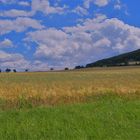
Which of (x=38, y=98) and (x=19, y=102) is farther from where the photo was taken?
(x=38, y=98)

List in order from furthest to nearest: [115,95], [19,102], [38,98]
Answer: [115,95] → [38,98] → [19,102]

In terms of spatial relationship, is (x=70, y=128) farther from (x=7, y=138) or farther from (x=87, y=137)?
(x=7, y=138)

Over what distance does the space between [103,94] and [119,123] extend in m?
12.5

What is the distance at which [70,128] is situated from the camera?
47.3ft

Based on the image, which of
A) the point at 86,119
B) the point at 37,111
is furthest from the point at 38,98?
the point at 86,119

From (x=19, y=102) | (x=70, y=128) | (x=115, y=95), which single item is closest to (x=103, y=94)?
(x=115, y=95)

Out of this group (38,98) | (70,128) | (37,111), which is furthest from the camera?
(38,98)

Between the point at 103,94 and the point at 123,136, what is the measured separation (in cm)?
1425

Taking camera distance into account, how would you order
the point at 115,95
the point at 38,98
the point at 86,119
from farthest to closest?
the point at 115,95 → the point at 38,98 → the point at 86,119

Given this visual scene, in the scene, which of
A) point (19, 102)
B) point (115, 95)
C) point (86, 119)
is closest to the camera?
point (86, 119)

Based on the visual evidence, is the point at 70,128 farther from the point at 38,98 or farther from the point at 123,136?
the point at 38,98

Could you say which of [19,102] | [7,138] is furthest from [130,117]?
[19,102]

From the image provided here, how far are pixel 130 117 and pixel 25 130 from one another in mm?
4262

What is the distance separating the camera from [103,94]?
2764cm
